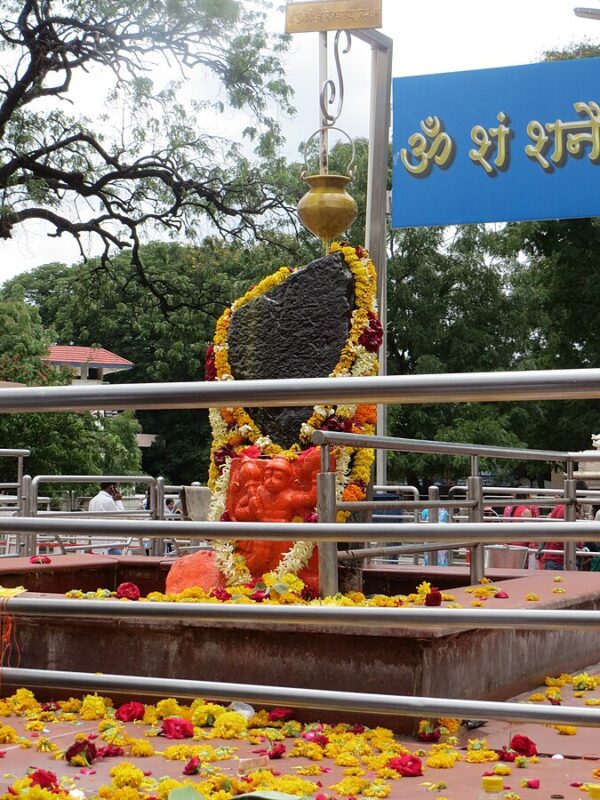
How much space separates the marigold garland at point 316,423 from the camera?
662 cm

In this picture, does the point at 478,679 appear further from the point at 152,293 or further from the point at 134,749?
the point at 152,293

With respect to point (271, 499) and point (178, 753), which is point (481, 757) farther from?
point (271, 499)

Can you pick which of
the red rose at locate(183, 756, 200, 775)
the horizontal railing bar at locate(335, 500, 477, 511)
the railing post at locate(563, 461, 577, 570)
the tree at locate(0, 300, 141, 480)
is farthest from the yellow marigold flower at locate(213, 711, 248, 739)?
the tree at locate(0, 300, 141, 480)

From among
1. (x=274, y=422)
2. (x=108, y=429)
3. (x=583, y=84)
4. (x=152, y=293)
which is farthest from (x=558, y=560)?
(x=108, y=429)

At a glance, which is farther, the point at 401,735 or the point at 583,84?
the point at 583,84

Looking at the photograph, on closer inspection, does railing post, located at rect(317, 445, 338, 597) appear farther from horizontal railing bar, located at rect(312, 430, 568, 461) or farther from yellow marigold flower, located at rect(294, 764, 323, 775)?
yellow marigold flower, located at rect(294, 764, 323, 775)

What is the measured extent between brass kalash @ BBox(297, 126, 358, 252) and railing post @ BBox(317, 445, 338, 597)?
2460 mm

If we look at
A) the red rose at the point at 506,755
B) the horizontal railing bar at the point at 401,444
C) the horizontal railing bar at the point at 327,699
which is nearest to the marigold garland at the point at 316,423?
the horizontal railing bar at the point at 401,444

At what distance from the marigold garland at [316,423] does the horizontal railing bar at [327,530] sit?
386 cm

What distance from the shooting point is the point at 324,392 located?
2.24m

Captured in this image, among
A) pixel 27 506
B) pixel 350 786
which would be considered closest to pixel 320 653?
pixel 350 786

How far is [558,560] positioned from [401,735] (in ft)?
22.6

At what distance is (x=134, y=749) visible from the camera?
A: 408 cm

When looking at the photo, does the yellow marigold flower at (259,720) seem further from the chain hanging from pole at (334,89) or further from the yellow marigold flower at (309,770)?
the chain hanging from pole at (334,89)
